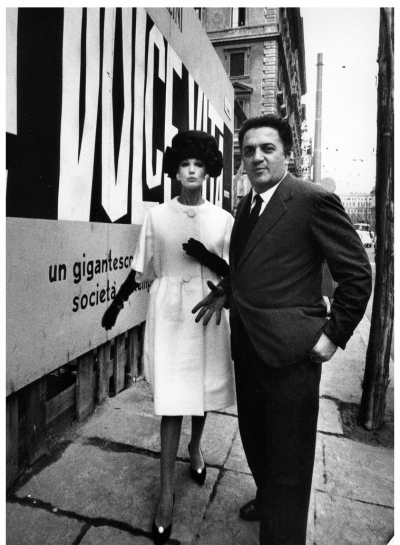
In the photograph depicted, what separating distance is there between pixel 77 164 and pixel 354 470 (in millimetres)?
2757

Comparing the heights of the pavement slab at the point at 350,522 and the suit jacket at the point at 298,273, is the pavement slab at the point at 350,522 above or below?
below

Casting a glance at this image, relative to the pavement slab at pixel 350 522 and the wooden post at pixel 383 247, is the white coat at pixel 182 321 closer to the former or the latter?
the pavement slab at pixel 350 522

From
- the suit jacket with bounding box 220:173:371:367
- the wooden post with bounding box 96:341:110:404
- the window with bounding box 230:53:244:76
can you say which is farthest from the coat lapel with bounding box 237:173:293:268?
the window with bounding box 230:53:244:76

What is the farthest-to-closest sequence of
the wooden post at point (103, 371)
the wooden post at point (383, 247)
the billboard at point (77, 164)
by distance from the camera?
the wooden post at point (103, 371) → the wooden post at point (383, 247) → the billboard at point (77, 164)

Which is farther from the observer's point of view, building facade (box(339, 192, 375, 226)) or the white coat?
building facade (box(339, 192, 375, 226))

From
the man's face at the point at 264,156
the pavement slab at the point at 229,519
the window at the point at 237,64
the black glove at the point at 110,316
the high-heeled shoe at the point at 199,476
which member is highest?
the window at the point at 237,64

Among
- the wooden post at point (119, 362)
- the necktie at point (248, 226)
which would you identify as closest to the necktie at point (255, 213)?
the necktie at point (248, 226)

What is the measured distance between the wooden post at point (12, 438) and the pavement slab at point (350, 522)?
1.69 metres

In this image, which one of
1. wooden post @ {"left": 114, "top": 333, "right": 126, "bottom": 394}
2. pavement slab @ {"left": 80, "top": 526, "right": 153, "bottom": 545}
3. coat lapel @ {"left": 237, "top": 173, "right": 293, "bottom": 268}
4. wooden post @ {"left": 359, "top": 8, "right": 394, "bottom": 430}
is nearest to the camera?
coat lapel @ {"left": 237, "top": 173, "right": 293, "bottom": 268}

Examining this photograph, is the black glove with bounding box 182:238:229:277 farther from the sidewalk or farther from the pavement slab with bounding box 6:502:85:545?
the pavement slab with bounding box 6:502:85:545

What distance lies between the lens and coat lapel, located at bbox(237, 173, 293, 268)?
1.54m

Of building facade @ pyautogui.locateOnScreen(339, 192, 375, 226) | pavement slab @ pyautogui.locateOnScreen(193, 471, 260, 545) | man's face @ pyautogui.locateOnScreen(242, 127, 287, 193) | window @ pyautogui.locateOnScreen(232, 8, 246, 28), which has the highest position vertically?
window @ pyautogui.locateOnScreen(232, 8, 246, 28)

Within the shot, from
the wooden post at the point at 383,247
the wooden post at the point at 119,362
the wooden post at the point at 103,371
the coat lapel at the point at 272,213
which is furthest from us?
the wooden post at the point at 119,362

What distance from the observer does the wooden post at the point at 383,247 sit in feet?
9.28
